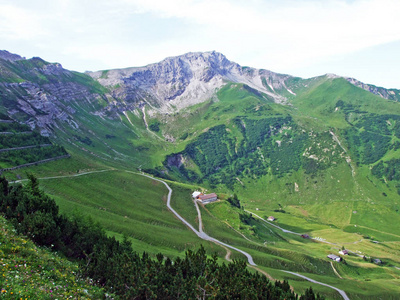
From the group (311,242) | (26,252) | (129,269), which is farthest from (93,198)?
(311,242)


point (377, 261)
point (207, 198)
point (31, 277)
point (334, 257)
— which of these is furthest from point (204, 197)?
point (31, 277)

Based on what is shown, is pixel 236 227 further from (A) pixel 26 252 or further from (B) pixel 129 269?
(A) pixel 26 252

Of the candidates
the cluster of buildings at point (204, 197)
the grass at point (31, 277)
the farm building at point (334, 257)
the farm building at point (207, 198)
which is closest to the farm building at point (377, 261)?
the farm building at point (334, 257)

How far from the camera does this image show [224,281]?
45.5 meters

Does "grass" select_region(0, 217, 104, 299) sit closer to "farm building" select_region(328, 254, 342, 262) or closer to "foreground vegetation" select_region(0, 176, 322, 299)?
"foreground vegetation" select_region(0, 176, 322, 299)

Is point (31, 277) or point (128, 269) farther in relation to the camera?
point (128, 269)

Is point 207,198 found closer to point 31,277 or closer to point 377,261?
point 377,261

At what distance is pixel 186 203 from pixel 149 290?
112614 millimetres

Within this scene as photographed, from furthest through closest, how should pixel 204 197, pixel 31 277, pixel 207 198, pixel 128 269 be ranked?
pixel 207 198, pixel 204 197, pixel 128 269, pixel 31 277

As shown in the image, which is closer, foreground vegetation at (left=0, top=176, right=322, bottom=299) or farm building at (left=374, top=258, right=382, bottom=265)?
foreground vegetation at (left=0, top=176, right=322, bottom=299)

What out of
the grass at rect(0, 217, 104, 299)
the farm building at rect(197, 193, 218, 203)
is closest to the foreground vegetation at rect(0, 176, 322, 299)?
the grass at rect(0, 217, 104, 299)

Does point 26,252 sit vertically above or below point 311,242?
above

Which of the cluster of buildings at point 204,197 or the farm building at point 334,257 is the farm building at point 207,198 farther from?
the farm building at point 334,257

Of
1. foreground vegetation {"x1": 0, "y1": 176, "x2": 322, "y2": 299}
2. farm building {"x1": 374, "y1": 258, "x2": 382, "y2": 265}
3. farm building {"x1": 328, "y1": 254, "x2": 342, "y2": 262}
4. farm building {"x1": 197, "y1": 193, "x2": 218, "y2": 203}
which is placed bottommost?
farm building {"x1": 374, "y1": 258, "x2": 382, "y2": 265}
